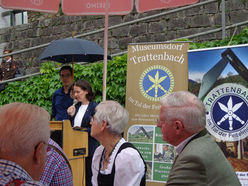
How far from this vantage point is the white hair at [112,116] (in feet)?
8.89

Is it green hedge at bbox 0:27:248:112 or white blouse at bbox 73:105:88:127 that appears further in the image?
green hedge at bbox 0:27:248:112

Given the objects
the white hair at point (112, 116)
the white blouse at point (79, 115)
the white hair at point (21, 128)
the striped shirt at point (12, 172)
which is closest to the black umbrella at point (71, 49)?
the white blouse at point (79, 115)

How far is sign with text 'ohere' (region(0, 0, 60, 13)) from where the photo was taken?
4068 millimetres

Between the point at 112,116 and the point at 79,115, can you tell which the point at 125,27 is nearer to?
the point at 79,115

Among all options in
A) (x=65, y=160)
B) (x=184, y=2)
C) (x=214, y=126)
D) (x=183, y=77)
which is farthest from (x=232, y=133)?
(x=65, y=160)

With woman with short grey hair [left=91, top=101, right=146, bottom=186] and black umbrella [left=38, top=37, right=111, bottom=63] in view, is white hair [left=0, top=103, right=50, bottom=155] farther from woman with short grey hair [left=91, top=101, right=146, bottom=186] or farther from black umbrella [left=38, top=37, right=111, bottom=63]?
black umbrella [left=38, top=37, right=111, bottom=63]

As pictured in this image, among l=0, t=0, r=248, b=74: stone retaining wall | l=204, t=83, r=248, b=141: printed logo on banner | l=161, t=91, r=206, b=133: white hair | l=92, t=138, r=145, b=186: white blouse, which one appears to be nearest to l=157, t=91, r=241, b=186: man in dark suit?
l=161, t=91, r=206, b=133: white hair

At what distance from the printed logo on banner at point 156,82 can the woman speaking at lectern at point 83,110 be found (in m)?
0.62

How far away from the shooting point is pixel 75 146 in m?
3.78

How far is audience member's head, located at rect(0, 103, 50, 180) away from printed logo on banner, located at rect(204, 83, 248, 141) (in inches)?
98.5

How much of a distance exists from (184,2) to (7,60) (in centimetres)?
546

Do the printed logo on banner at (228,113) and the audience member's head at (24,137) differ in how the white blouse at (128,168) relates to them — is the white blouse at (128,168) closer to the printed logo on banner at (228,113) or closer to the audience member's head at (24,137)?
the audience member's head at (24,137)

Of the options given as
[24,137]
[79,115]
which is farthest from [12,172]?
[79,115]

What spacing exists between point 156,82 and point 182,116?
2.23 meters
